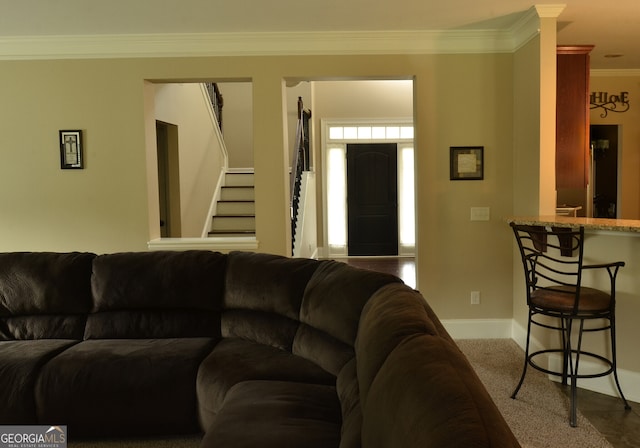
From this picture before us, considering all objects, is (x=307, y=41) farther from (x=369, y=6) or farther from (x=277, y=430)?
(x=277, y=430)

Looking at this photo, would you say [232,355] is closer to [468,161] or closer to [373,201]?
[468,161]

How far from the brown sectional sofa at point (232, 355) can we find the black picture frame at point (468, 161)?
2.08 metres

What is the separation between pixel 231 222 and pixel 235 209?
28 cm

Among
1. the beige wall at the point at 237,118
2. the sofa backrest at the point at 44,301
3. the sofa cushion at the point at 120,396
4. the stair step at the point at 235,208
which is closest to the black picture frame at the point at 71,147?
the sofa backrest at the point at 44,301

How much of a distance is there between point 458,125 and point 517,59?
0.71m

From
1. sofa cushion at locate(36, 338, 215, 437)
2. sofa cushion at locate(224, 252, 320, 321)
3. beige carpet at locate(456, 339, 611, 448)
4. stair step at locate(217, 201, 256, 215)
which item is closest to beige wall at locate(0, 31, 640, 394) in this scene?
beige carpet at locate(456, 339, 611, 448)

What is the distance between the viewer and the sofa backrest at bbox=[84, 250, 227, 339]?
310cm

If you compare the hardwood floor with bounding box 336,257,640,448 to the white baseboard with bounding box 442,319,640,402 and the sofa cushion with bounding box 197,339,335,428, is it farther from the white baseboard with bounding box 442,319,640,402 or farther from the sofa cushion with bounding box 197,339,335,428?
the sofa cushion with bounding box 197,339,335,428

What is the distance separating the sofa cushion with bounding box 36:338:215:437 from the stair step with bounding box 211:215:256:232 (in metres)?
4.50

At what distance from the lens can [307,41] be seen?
4.41m

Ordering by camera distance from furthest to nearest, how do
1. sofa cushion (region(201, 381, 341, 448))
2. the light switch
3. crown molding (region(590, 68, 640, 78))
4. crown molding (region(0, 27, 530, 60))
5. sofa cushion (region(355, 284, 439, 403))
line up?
crown molding (region(590, 68, 640, 78))
the light switch
crown molding (region(0, 27, 530, 60))
sofa cushion (region(201, 381, 341, 448))
sofa cushion (region(355, 284, 439, 403))

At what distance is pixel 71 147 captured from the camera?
A: 4.52 metres

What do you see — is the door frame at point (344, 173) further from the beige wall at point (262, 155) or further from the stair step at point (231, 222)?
the beige wall at point (262, 155)

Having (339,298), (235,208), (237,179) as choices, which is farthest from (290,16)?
(237,179)
